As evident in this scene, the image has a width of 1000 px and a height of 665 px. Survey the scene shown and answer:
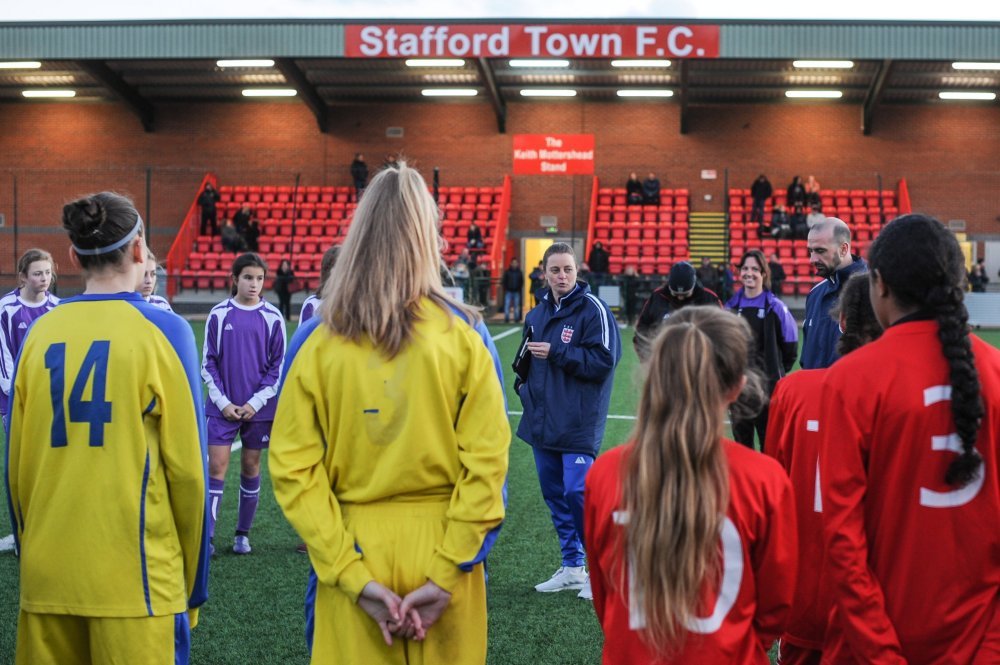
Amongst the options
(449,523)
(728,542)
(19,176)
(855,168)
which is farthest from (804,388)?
(19,176)

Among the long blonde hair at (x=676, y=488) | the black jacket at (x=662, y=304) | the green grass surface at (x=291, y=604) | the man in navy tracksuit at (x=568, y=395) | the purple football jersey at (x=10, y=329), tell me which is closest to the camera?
the long blonde hair at (x=676, y=488)

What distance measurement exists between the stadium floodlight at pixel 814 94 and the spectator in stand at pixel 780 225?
12.6 ft

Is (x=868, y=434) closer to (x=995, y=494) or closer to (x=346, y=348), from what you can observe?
(x=995, y=494)

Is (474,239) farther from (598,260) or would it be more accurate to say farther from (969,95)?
(969,95)

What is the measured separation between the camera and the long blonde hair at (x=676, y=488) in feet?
6.92

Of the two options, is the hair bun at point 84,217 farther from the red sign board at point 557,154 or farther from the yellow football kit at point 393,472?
the red sign board at point 557,154

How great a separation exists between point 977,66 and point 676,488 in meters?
28.4

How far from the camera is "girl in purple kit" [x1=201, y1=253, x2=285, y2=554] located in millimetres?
5703

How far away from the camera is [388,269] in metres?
2.45

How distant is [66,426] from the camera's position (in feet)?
8.39

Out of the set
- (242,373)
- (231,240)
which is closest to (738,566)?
(242,373)

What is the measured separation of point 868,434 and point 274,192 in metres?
30.6

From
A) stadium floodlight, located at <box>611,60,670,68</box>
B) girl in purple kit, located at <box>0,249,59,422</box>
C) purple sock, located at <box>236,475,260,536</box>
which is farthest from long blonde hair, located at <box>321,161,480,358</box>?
stadium floodlight, located at <box>611,60,670,68</box>

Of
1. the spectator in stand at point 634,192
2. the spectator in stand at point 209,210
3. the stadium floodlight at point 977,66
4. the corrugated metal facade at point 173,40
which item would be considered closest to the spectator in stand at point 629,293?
the spectator in stand at point 634,192
